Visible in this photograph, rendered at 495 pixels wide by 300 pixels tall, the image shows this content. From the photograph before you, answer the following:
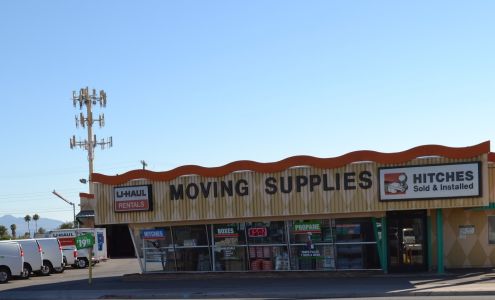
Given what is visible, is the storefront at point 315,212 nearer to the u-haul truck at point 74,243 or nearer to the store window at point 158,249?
the store window at point 158,249

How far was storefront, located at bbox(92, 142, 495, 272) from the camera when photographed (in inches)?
952

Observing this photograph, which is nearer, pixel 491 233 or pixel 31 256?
pixel 491 233

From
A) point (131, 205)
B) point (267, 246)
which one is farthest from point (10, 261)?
point (267, 246)

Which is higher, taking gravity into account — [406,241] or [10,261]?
[406,241]

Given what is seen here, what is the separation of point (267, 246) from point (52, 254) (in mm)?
14248

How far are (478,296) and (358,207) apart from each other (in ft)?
22.6

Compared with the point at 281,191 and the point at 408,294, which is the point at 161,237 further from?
the point at 408,294

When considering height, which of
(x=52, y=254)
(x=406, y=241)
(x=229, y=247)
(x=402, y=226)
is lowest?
(x=52, y=254)

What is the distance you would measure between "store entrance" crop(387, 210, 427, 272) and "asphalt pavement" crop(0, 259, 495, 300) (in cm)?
103

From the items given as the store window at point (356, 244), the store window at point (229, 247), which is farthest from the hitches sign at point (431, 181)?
the store window at point (229, 247)

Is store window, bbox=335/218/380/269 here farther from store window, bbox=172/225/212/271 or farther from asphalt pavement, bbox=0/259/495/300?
store window, bbox=172/225/212/271

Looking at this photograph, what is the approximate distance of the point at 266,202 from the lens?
26.3 m

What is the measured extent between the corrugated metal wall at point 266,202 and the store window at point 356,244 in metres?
1.12

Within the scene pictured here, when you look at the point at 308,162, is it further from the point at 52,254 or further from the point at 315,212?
the point at 52,254
